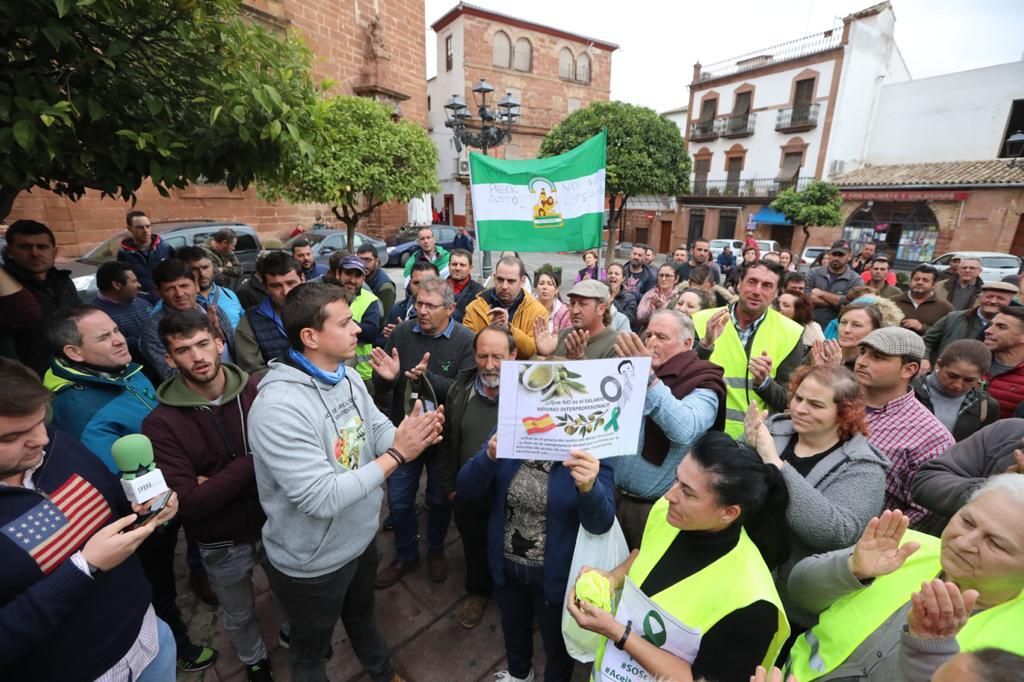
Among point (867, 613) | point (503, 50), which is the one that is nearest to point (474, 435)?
point (867, 613)

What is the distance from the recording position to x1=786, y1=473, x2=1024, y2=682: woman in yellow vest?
1.27 metres

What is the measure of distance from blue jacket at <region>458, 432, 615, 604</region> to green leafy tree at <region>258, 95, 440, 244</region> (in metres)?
6.62

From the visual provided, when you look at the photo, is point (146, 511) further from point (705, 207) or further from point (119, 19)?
point (705, 207)

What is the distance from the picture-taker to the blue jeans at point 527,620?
226 cm

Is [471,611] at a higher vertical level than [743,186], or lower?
lower

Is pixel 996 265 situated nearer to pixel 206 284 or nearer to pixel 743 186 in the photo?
pixel 743 186

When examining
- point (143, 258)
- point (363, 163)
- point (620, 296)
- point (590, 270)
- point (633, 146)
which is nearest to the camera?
point (143, 258)

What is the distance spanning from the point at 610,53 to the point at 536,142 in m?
9.80

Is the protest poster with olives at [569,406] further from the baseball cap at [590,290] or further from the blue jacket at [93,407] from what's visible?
the blue jacket at [93,407]

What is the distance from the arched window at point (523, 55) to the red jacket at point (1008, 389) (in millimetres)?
34371

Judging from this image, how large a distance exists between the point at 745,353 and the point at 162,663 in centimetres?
377

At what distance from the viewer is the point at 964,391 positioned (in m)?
2.90

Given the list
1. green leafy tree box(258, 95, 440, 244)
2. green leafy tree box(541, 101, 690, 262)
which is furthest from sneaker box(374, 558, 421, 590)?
green leafy tree box(541, 101, 690, 262)

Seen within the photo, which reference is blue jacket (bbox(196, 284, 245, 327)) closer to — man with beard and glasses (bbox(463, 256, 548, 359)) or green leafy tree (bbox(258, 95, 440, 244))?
man with beard and glasses (bbox(463, 256, 548, 359))
